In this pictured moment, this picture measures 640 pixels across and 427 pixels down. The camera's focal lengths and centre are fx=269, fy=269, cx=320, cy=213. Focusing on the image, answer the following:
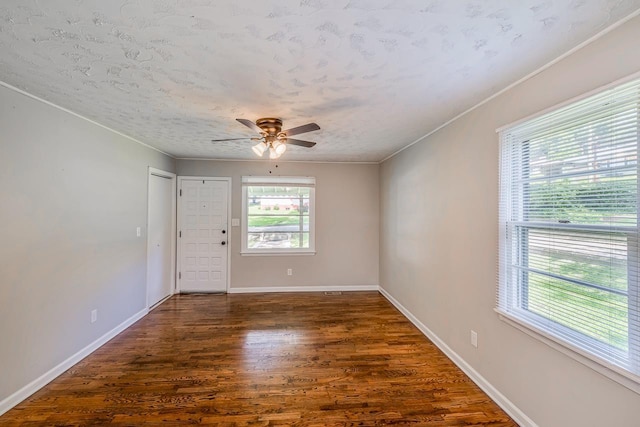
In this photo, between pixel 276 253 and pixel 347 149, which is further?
pixel 276 253

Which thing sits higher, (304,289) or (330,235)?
(330,235)

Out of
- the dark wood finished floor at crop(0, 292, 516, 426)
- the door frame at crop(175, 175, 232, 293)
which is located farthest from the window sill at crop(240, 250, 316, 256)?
the dark wood finished floor at crop(0, 292, 516, 426)

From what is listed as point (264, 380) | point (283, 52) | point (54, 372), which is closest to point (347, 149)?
point (283, 52)

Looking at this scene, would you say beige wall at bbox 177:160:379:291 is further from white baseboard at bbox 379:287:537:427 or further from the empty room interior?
white baseboard at bbox 379:287:537:427

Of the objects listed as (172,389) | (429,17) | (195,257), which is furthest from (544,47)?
(195,257)

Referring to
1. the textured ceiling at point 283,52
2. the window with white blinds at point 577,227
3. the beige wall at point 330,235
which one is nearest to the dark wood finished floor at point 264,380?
the window with white blinds at point 577,227

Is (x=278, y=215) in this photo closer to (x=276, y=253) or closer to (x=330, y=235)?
(x=276, y=253)

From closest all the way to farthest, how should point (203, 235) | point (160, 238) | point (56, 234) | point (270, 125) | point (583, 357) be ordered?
point (583, 357) → point (56, 234) → point (270, 125) → point (160, 238) → point (203, 235)

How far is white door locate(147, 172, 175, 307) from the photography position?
3.98 m

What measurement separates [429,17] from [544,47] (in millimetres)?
771

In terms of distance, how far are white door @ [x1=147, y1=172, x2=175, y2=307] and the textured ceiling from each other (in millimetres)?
1717

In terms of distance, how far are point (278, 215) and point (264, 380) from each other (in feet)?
9.92

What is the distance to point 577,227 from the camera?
5.05 feet

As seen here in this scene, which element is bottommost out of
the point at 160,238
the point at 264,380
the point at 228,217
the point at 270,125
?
the point at 264,380
